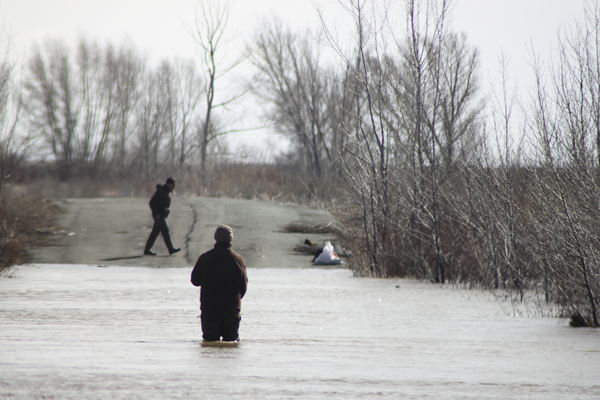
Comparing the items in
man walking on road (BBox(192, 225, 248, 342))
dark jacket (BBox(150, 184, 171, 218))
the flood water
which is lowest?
the flood water

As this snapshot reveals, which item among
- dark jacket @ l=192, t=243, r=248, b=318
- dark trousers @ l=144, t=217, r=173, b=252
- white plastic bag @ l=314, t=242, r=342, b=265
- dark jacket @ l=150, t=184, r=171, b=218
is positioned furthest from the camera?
white plastic bag @ l=314, t=242, r=342, b=265

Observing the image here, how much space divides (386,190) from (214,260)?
9604mm

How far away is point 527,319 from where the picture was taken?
934cm

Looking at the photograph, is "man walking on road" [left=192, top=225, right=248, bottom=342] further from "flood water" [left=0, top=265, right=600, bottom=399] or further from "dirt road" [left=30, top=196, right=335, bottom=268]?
"dirt road" [left=30, top=196, right=335, bottom=268]

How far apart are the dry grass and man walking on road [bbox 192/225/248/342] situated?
348 inches

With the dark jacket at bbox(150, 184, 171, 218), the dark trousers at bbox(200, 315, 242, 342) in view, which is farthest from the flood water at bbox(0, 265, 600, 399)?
the dark jacket at bbox(150, 184, 171, 218)

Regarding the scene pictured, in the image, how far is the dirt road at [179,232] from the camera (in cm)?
2025

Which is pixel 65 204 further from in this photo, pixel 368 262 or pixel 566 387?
pixel 566 387

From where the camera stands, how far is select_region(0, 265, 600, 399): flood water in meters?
4.82

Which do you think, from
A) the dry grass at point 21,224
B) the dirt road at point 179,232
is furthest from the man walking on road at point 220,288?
the dirt road at point 179,232

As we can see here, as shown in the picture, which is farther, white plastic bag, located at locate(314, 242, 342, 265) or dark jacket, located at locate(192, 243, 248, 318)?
white plastic bag, located at locate(314, 242, 342, 265)

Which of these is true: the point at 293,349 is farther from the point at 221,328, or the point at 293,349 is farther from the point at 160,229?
the point at 160,229

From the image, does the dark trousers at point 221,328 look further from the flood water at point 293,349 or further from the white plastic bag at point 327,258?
the white plastic bag at point 327,258

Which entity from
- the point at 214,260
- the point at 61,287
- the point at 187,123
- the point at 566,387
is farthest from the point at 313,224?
the point at 187,123
